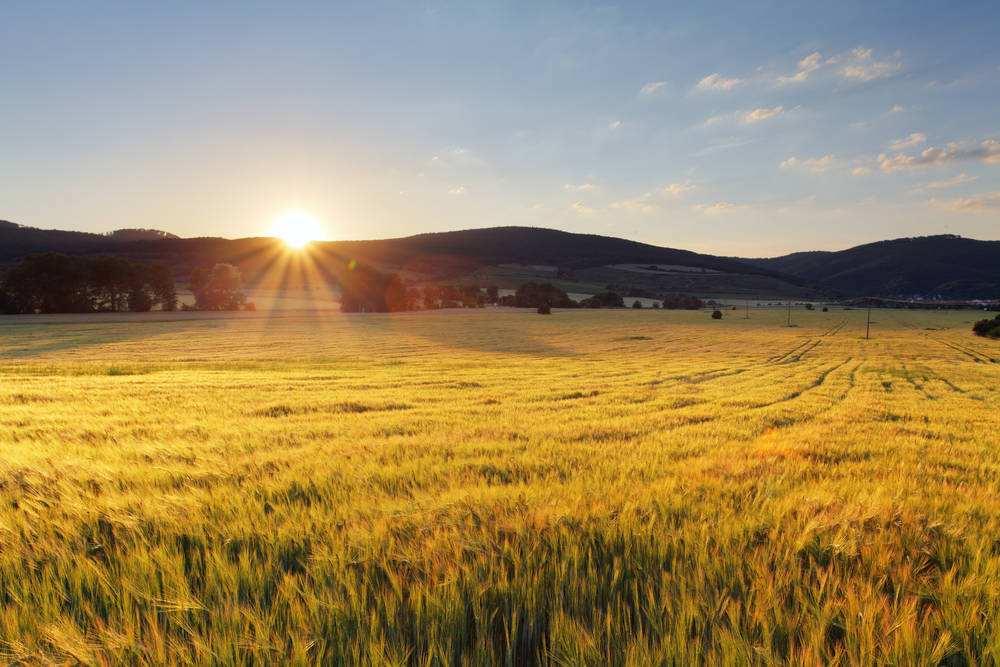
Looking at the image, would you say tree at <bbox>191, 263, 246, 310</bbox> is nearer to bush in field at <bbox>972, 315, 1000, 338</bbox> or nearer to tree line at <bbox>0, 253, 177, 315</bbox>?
tree line at <bbox>0, 253, 177, 315</bbox>

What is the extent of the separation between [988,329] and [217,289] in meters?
136

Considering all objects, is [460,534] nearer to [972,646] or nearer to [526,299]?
[972,646]

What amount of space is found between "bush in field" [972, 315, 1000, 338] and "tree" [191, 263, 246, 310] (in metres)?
133

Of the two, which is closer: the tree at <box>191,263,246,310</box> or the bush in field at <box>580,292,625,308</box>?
the tree at <box>191,263,246,310</box>

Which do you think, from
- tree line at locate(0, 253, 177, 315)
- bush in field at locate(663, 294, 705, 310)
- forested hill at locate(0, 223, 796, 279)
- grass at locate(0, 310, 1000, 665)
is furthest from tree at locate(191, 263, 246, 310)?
bush in field at locate(663, 294, 705, 310)

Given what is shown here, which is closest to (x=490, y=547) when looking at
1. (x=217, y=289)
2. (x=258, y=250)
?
(x=217, y=289)

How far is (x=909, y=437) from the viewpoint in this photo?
7891 mm

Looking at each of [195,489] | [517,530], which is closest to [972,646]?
[517,530]

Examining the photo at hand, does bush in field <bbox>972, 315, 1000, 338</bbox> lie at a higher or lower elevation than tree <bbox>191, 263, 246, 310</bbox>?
lower

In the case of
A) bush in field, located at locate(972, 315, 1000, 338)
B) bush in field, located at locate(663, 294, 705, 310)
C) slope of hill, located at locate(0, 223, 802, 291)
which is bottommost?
bush in field, located at locate(972, 315, 1000, 338)

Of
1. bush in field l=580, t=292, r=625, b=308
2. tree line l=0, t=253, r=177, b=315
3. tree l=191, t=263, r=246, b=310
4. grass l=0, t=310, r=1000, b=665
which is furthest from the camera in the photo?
bush in field l=580, t=292, r=625, b=308

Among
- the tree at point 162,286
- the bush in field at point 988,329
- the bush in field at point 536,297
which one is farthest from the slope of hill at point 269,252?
the bush in field at point 988,329

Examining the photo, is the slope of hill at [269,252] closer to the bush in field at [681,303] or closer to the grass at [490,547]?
the bush in field at [681,303]

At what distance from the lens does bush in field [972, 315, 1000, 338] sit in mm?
69925
